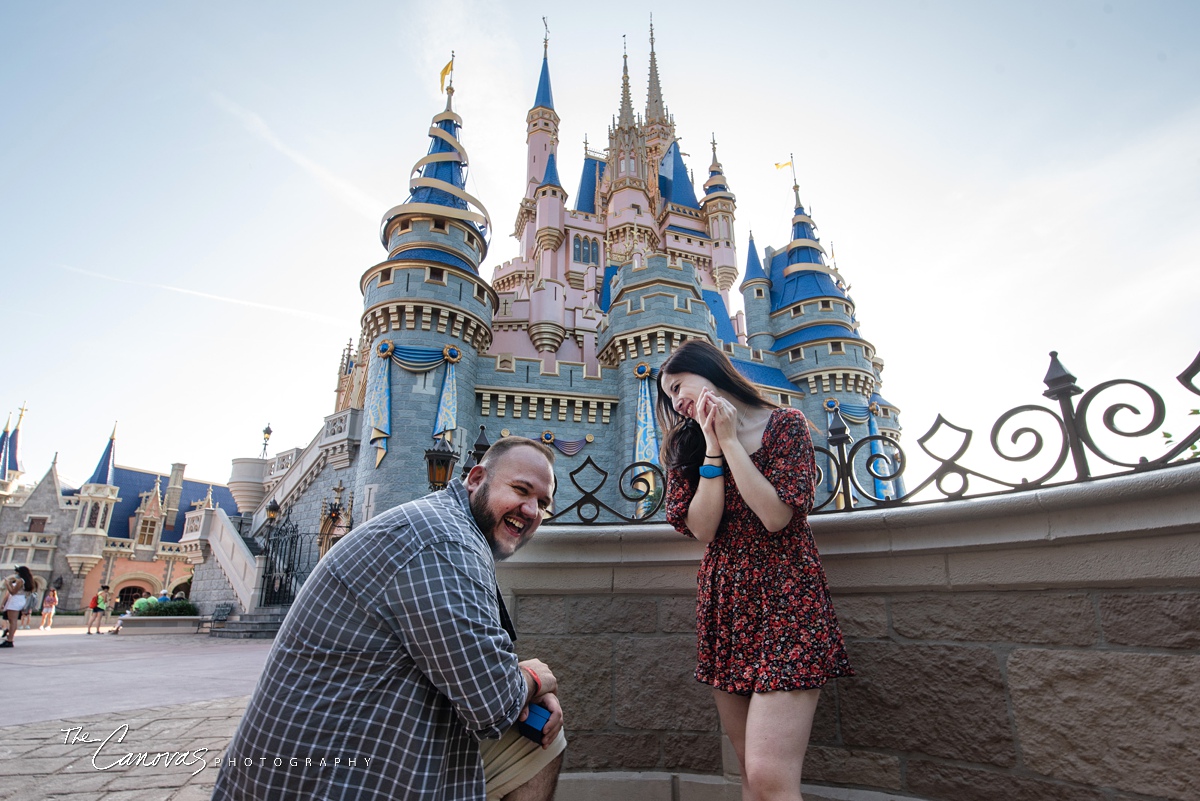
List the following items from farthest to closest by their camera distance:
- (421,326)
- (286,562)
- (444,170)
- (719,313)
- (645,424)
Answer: (719,313) → (444,170) → (286,562) → (645,424) → (421,326)

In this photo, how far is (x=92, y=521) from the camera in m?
34.5

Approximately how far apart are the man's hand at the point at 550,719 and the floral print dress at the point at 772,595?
0.54 meters

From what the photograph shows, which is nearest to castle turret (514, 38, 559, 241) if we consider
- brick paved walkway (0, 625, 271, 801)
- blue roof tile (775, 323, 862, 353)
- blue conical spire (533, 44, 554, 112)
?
blue conical spire (533, 44, 554, 112)

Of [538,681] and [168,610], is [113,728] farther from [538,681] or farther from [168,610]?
[168,610]

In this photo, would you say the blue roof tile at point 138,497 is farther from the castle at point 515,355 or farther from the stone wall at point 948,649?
the stone wall at point 948,649

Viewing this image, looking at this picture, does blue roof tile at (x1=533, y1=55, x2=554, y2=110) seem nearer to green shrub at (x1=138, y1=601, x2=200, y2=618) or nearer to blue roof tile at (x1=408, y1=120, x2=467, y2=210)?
blue roof tile at (x1=408, y1=120, x2=467, y2=210)

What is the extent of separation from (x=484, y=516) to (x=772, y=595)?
0.92 meters

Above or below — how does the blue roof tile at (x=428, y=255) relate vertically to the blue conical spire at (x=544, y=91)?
below

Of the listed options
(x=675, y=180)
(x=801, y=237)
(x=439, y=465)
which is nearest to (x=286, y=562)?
(x=439, y=465)

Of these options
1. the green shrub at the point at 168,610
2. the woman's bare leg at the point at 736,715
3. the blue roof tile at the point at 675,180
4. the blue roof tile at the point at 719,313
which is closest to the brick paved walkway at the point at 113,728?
the woman's bare leg at the point at 736,715

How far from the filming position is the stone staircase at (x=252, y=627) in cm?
1524

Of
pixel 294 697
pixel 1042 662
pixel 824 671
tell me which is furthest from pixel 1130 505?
pixel 294 697

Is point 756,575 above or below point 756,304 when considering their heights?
below

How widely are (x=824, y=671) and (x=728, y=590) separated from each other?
1.17 feet
